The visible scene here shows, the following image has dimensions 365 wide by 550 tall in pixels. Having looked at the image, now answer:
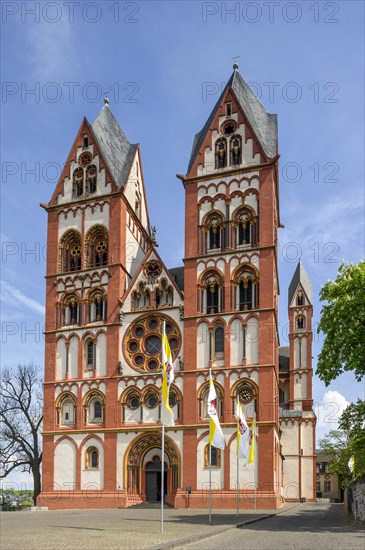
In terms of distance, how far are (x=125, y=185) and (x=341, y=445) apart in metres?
54.3

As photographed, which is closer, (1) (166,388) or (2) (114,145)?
(1) (166,388)

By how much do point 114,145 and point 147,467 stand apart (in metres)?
27.2

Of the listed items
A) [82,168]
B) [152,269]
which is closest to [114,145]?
[82,168]

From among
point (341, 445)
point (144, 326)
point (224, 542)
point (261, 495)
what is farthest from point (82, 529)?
point (341, 445)

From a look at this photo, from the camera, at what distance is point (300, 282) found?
265 feet

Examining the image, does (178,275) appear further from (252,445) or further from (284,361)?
(284,361)

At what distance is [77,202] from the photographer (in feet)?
183

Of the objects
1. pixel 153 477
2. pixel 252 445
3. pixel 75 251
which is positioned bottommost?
pixel 153 477

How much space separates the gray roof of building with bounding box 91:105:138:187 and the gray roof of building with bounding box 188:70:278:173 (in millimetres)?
6199

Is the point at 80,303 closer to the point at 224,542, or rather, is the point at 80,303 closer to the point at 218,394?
the point at 218,394

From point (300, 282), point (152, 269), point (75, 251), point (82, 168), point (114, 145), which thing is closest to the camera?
point (152, 269)

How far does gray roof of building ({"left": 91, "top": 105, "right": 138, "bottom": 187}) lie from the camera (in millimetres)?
57000

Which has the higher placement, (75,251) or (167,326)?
(75,251)

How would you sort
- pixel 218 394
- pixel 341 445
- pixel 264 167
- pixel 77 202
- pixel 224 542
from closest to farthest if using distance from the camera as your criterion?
pixel 224 542 → pixel 218 394 → pixel 264 167 → pixel 77 202 → pixel 341 445
